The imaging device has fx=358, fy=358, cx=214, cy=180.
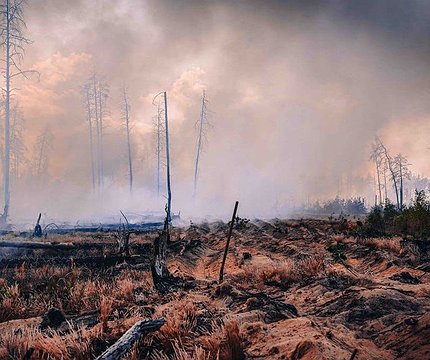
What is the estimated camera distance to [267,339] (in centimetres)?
512

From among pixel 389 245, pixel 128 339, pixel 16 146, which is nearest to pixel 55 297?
pixel 128 339

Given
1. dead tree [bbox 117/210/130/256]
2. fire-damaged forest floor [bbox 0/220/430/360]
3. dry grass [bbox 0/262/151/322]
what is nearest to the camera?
fire-damaged forest floor [bbox 0/220/430/360]

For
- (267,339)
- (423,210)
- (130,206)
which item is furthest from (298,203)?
(267,339)

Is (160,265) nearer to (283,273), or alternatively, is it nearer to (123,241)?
(283,273)

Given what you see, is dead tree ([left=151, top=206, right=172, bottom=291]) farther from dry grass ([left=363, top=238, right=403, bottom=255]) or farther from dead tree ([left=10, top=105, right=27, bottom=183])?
dead tree ([left=10, top=105, right=27, bottom=183])

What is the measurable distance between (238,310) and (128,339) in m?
3.21

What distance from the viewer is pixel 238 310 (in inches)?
272

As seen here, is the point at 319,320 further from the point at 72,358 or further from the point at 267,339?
the point at 72,358

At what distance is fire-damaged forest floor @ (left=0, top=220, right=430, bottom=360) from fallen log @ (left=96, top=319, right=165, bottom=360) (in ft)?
0.78

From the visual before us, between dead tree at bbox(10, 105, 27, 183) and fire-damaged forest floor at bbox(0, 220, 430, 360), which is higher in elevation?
dead tree at bbox(10, 105, 27, 183)

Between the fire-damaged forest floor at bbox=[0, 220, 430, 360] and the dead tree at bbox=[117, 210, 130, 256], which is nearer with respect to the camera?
the fire-damaged forest floor at bbox=[0, 220, 430, 360]

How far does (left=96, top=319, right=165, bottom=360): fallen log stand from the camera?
12.3 ft

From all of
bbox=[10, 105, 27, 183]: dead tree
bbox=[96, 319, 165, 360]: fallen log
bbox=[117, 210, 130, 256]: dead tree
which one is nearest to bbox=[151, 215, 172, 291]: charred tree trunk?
bbox=[117, 210, 130, 256]: dead tree

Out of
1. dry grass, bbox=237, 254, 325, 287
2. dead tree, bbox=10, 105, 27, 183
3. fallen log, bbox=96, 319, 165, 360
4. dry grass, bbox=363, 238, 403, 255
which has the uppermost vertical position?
dead tree, bbox=10, 105, 27, 183
